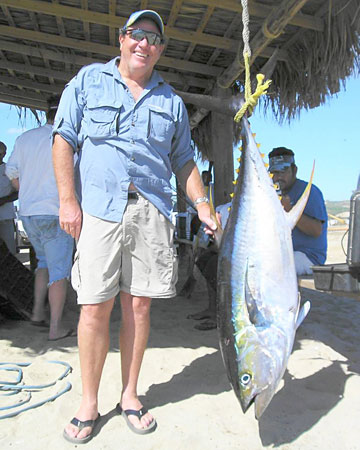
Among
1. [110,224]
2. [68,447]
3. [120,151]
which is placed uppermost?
[120,151]

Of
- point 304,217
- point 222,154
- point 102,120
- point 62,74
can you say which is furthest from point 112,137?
point 62,74

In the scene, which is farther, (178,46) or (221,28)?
(178,46)

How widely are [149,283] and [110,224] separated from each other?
0.34 metres

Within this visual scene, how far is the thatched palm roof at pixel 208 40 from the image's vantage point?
3568 mm

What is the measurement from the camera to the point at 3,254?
3781 mm

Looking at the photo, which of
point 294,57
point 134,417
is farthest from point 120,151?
point 294,57

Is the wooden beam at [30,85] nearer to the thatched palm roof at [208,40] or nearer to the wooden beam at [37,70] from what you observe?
the thatched palm roof at [208,40]

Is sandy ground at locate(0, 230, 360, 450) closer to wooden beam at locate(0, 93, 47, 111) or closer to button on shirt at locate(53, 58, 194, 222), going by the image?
button on shirt at locate(53, 58, 194, 222)

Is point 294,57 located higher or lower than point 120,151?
higher

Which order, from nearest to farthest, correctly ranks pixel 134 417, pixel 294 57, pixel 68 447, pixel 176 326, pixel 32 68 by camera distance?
pixel 68 447 → pixel 134 417 → pixel 176 326 → pixel 294 57 → pixel 32 68

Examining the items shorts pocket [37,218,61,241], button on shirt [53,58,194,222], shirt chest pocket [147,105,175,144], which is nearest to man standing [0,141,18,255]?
shorts pocket [37,218,61,241]

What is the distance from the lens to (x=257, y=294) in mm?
1740

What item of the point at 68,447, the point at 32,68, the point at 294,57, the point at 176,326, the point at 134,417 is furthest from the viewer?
the point at 32,68

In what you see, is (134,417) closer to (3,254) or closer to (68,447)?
(68,447)
